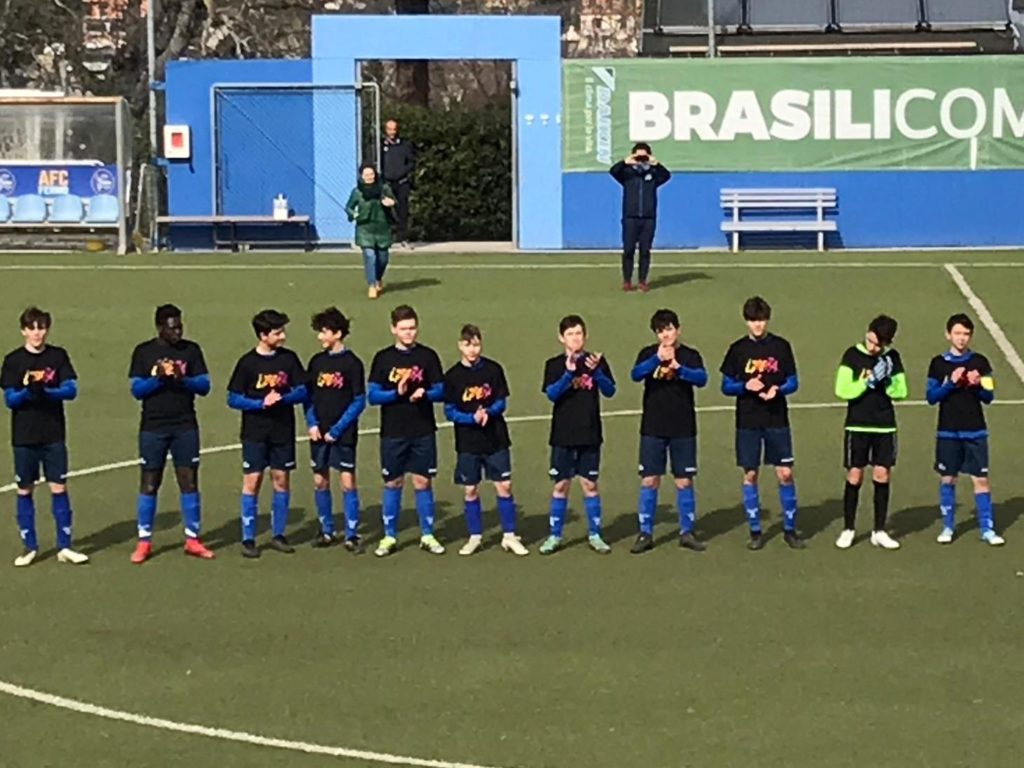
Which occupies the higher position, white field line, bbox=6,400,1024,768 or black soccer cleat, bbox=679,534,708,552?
black soccer cleat, bbox=679,534,708,552

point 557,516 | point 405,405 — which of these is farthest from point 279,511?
point 557,516

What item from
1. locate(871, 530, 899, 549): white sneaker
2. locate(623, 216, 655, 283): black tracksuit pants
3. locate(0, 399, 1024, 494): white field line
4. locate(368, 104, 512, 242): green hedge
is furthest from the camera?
locate(368, 104, 512, 242): green hedge

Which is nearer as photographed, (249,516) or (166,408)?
(166,408)

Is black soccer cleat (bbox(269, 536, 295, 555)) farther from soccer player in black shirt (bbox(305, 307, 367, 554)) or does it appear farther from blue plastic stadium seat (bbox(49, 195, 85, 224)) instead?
blue plastic stadium seat (bbox(49, 195, 85, 224))

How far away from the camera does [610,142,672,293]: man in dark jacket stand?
93.4 ft

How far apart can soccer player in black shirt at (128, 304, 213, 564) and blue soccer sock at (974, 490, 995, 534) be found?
223 inches

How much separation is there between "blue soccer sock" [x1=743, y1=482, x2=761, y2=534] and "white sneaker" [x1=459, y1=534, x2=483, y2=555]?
77.6 inches

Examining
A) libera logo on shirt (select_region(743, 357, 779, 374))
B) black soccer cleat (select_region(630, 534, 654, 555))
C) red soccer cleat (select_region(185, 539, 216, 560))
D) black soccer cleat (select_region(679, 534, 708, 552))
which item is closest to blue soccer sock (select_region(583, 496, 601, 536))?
black soccer cleat (select_region(630, 534, 654, 555))

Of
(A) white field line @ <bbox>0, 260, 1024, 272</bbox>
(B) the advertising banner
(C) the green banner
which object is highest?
(C) the green banner

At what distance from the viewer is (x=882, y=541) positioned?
615 inches

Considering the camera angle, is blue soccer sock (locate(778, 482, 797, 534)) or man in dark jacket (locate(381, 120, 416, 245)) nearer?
blue soccer sock (locate(778, 482, 797, 534))

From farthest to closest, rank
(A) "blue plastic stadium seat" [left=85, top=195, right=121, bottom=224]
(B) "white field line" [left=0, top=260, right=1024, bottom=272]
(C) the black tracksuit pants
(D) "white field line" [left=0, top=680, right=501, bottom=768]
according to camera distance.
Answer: (A) "blue plastic stadium seat" [left=85, top=195, right=121, bottom=224] < (B) "white field line" [left=0, top=260, right=1024, bottom=272] < (C) the black tracksuit pants < (D) "white field line" [left=0, top=680, right=501, bottom=768]

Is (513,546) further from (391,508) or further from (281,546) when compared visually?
(281,546)

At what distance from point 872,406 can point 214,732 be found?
6033 millimetres
